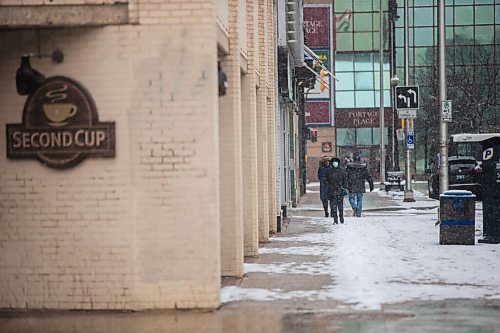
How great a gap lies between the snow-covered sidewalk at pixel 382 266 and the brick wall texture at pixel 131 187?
117 cm

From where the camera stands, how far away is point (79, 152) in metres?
10.8

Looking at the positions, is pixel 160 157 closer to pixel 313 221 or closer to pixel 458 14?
pixel 313 221

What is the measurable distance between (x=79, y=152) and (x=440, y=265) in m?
6.75

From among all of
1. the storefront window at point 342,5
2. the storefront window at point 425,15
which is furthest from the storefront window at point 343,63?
the storefront window at point 425,15

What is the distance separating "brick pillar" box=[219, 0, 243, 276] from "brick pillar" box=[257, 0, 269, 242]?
495 cm

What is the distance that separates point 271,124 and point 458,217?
5079mm

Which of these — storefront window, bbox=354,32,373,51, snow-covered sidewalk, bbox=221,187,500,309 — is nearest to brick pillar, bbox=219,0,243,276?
snow-covered sidewalk, bbox=221,187,500,309

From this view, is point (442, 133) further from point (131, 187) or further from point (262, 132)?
point (131, 187)

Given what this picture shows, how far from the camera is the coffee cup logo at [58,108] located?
1081 cm

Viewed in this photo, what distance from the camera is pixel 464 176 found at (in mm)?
36125

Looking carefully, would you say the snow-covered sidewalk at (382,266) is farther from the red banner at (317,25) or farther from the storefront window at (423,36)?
the storefront window at (423,36)

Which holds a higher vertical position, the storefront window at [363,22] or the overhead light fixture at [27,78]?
the storefront window at [363,22]

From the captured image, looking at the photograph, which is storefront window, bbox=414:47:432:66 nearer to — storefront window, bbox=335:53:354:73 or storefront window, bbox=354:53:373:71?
storefront window, bbox=354:53:373:71

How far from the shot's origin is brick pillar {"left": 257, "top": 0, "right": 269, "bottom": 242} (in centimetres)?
1839
